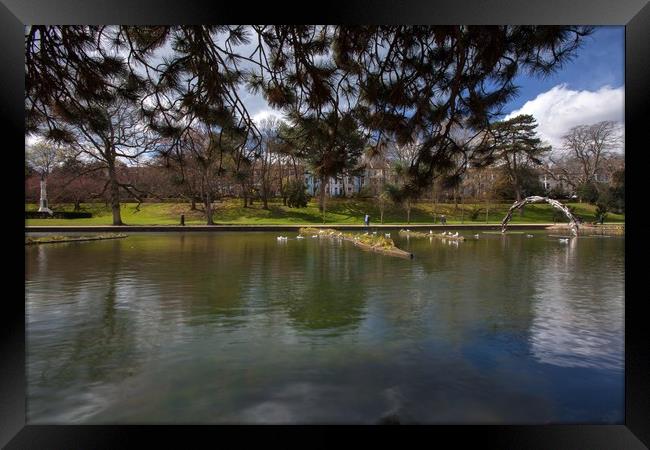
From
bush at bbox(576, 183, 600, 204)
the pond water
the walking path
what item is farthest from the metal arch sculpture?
bush at bbox(576, 183, 600, 204)

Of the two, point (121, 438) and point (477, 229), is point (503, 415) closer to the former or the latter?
point (121, 438)

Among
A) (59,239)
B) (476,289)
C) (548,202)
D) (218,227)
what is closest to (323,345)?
(476,289)

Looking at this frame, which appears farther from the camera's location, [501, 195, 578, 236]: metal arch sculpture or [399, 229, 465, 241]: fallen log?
[399, 229, 465, 241]: fallen log

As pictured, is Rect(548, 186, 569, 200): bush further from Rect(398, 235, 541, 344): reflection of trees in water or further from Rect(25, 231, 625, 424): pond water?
Rect(25, 231, 625, 424): pond water

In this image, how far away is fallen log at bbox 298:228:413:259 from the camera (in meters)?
13.4

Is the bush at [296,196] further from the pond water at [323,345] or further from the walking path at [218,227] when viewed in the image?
the pond water at [323,345]

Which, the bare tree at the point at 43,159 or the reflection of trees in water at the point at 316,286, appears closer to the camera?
the reflection of trees in water at the point at 316,286

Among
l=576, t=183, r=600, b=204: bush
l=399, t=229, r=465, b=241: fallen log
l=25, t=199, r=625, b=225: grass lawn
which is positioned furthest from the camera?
l=576, t=183, r=600, b=204: bush

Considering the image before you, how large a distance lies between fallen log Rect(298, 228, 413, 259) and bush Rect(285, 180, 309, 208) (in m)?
9.08

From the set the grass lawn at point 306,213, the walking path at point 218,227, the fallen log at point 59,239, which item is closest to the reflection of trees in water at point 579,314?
the walking path at point 218,227
